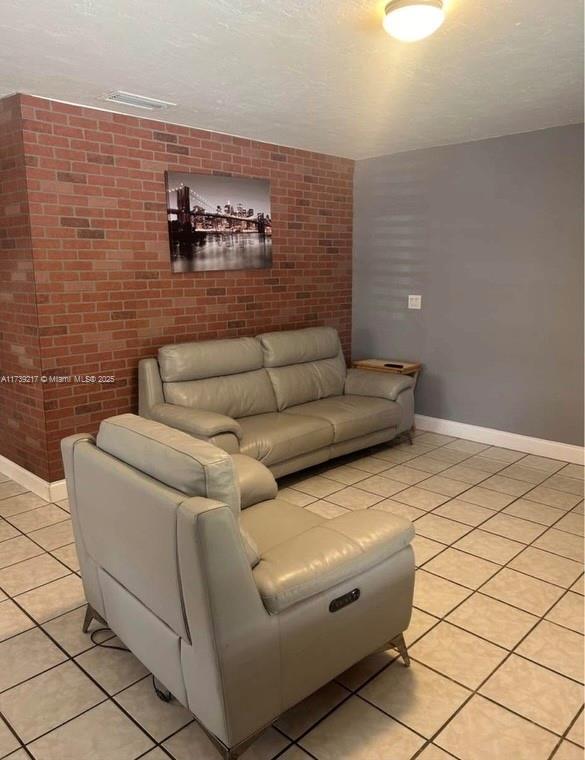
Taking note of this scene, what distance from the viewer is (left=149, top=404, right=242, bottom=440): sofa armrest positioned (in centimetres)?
317

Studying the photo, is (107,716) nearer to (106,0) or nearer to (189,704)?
(189,704)

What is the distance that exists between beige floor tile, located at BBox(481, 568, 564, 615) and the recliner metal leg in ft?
2.16

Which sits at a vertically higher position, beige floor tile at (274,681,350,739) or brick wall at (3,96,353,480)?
brick wall at (3,96,353,480)

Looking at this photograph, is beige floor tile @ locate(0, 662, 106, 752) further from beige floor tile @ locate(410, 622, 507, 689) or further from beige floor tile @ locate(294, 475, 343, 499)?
beige floor tile @ locate(294, 475, 343, 499)

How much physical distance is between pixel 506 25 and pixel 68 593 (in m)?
3.05

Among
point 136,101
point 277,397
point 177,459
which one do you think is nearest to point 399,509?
point 277,397

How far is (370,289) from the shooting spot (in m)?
5.30

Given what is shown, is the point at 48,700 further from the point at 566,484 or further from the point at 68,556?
the point at 566,484

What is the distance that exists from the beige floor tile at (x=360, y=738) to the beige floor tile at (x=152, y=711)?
0.41 metres

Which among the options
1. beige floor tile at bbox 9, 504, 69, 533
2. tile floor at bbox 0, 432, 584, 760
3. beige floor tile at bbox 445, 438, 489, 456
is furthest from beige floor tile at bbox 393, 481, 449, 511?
beige floor tile at bbox 9, 504, 69, 533

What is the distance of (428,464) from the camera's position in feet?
13.7

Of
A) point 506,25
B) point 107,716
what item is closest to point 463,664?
point 107,716

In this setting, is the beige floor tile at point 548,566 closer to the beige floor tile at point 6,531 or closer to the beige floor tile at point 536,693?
the beige floor tile at point 536,693

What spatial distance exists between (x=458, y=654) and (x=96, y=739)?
1.30 m
